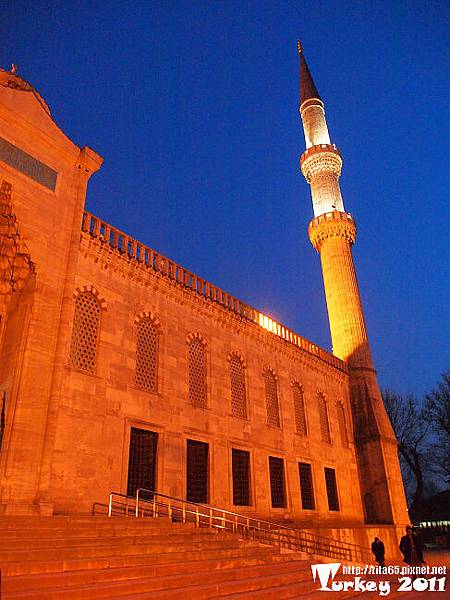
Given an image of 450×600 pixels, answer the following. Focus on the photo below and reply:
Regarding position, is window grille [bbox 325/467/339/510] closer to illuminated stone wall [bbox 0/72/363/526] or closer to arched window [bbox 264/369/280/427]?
illuminated stone wall [bbox 0/72/363/526]

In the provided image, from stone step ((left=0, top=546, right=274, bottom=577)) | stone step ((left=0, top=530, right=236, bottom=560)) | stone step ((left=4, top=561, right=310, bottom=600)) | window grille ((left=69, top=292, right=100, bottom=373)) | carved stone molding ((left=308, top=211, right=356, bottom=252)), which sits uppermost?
carved stone molding ((left=308, top=211, right=356, bottom=252))

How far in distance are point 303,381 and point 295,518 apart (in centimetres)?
585

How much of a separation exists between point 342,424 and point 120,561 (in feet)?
58.4

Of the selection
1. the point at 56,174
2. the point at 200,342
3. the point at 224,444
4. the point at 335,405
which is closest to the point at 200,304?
the point at 200,342

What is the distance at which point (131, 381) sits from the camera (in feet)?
41.5

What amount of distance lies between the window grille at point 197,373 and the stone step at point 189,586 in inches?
269

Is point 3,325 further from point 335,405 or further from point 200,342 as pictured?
point 335,405

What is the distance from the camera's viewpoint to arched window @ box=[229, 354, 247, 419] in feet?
53.7

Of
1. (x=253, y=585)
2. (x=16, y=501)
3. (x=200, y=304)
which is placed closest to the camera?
(x=253, y=585)

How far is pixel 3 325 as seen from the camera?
11.2 meters

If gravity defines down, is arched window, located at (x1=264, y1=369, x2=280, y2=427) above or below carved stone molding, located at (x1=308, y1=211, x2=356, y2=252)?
below

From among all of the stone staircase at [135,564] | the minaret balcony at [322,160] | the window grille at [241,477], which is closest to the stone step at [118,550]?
the stone staircase at [135,564]

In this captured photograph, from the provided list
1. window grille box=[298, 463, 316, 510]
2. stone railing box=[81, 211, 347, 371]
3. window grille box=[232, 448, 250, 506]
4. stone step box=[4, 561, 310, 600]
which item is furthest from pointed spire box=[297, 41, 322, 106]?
stone step box=[4, 561, 310, 600]

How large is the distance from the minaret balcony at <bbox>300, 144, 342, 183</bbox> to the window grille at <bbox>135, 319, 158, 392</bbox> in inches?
803
